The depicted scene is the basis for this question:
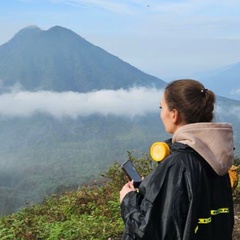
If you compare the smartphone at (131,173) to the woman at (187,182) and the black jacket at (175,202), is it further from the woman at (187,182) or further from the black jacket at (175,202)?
the black jacket at (175,202)

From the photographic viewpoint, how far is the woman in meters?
2.43

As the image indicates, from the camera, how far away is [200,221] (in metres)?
2.51

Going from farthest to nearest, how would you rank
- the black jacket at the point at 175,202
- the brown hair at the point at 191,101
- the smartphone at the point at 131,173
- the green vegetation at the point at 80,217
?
the green vegetation at the point at 80,217 → the smartphone at the point at 131,173 → the brown hair at the point at 191,101 → the black jacket at the point at 175,202

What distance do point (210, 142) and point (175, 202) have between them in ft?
1.23

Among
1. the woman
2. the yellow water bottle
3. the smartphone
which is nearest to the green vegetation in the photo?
the smartphone

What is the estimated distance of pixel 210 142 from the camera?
2533 millimetres

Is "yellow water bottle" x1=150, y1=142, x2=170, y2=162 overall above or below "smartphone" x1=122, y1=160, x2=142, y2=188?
above

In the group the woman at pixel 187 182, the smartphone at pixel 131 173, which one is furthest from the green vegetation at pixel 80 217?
the woman at pixel 187 182

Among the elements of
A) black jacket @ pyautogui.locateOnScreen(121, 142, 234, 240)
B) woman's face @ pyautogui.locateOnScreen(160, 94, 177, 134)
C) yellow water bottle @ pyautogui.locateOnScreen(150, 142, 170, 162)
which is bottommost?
black jacket @ pyautogui.locateOnScreen(121, 142, 234, 240)

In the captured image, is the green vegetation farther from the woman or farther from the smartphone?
the woman

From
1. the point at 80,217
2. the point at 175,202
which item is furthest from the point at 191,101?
the point at 80,217

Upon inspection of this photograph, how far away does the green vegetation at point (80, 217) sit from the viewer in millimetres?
5578

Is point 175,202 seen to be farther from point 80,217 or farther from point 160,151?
point 80,217

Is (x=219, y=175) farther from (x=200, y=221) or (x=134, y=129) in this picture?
(x=134, y=129)
